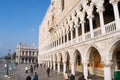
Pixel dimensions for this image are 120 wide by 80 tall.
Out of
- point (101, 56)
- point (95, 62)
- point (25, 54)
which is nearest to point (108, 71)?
point (101, 56)

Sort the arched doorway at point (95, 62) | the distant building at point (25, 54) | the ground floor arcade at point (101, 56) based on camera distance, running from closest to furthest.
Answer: the ground floor arcade at point (101, 56) < the arched doorway at point (95, 62) < the distant building at point (25, 54)

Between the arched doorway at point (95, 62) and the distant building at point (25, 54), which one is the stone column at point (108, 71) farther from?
the distant building at point (25, 54)

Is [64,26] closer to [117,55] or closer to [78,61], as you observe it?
[78,61]

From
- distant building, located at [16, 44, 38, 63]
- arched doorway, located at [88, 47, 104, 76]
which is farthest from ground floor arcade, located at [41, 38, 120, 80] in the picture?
distant building, located at [16, 44, 38, 63]

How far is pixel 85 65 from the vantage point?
13719mm

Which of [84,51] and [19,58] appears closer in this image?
[84,51]

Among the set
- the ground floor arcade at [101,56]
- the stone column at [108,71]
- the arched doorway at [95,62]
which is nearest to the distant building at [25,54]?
the ground floor arcade at [101,56]

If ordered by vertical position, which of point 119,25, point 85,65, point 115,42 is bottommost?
point 85,65

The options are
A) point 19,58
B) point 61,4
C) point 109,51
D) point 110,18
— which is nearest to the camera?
point 109,51

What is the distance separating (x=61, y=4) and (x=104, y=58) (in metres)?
15.8

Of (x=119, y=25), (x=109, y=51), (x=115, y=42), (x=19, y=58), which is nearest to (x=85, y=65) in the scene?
(x=109, y=51)

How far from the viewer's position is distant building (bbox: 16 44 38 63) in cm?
7288

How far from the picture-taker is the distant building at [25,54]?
72.9 metres

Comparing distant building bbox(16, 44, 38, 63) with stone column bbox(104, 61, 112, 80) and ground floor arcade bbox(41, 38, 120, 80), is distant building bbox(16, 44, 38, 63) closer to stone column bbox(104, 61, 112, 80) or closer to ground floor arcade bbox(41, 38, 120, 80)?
ground floor arcade bbox(41, 38, 120, 80)
